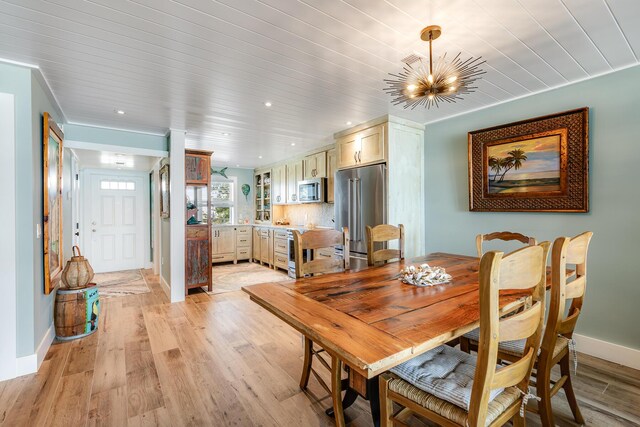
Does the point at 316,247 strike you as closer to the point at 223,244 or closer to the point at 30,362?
the point at 30,362

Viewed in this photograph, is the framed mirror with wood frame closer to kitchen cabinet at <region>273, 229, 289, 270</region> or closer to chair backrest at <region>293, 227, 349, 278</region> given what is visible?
chair backrest at <region>293, 227, 349, 278</region>

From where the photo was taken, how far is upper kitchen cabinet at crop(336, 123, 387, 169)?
3549 mm

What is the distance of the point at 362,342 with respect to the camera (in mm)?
968

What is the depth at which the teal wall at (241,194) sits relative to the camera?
7.52m

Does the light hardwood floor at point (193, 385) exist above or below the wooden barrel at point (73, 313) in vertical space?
below

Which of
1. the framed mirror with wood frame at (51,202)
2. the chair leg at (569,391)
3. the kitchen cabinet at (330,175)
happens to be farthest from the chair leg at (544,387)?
the kitchen cabinet at (330,175)

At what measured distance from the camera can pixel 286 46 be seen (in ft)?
6.51

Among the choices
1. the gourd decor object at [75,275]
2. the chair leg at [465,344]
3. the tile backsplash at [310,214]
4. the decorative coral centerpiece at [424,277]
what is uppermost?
the tile backsplash at [310,214]

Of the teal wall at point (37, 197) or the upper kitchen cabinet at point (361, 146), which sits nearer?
the teal wall at point (37, 197)

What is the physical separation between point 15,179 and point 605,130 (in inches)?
183

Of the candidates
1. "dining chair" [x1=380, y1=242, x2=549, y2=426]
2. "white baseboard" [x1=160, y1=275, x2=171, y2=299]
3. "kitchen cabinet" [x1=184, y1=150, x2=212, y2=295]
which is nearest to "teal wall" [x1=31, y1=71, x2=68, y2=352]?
"white baseboard" [x1=160, y1=275, x2=171, y2=299]

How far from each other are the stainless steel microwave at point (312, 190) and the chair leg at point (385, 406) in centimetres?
397

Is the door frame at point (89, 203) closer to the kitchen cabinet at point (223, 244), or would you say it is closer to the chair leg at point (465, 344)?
the kitchen cabinet at point (223, 244)

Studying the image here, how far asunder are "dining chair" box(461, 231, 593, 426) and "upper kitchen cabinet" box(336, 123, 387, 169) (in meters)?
2.22
